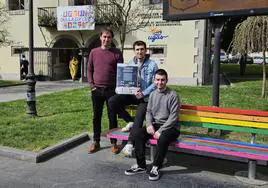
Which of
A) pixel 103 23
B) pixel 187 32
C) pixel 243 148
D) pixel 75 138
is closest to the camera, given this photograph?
pixel 243 148

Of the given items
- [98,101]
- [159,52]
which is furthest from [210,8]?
[159,52]

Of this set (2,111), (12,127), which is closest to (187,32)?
(2,111)

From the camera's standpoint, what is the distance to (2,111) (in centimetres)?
948

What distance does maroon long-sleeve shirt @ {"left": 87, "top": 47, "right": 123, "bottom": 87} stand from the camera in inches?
221

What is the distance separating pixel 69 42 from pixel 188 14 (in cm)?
1816

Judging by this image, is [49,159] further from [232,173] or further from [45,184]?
[232,173]

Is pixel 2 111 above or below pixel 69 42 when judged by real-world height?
below

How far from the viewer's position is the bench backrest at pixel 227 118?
4.90 meters

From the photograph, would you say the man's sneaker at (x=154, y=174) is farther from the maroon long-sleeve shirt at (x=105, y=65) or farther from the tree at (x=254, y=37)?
the tree at (x=254, y=37)

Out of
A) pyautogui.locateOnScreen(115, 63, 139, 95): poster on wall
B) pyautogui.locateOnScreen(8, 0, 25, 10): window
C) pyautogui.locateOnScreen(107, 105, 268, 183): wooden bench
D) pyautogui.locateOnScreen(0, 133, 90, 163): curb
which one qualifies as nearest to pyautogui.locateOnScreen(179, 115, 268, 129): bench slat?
pyautogui.locateOnScreen(107, 105, 268, 183): wooden bench

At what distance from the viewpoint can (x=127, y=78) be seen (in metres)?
5.40

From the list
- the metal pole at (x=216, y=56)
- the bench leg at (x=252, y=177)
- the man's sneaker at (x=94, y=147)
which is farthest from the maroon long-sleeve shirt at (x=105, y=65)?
the bench leg at (x=252, y=177)

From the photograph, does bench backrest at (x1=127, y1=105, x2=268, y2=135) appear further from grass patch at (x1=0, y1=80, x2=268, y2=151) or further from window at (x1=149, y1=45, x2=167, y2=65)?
window at (x1=149, y1=45, x2=167, y2=65)

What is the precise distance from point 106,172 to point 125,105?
1.23m
